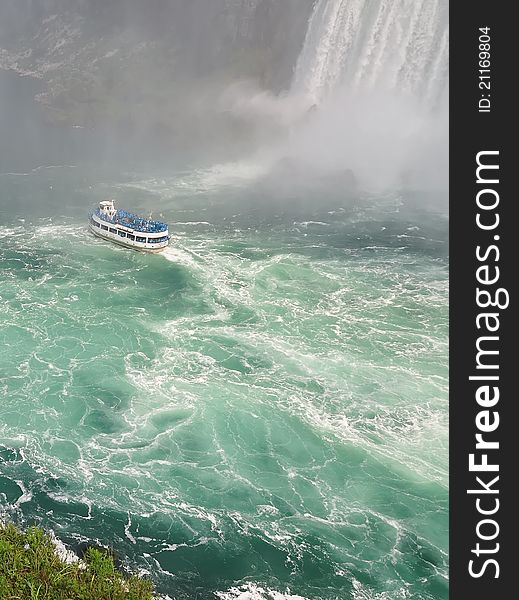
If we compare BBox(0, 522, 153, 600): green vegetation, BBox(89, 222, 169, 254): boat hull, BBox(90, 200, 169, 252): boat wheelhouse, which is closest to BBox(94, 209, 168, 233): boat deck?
BBox(90, 200, 169, 252): boat wheelhouse

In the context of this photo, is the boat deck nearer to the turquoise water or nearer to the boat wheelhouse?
the boat wheelhouse

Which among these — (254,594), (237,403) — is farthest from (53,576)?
(237,403)

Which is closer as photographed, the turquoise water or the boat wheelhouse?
the turquoise water

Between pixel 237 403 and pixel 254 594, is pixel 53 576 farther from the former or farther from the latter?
pixel 237 403

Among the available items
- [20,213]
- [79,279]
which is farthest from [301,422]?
[20,213]

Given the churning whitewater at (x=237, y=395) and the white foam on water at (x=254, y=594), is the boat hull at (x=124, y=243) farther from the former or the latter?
the white foam on water at (x=254, y=594)

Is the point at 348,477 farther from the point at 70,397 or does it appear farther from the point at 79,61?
the point at 79,61
